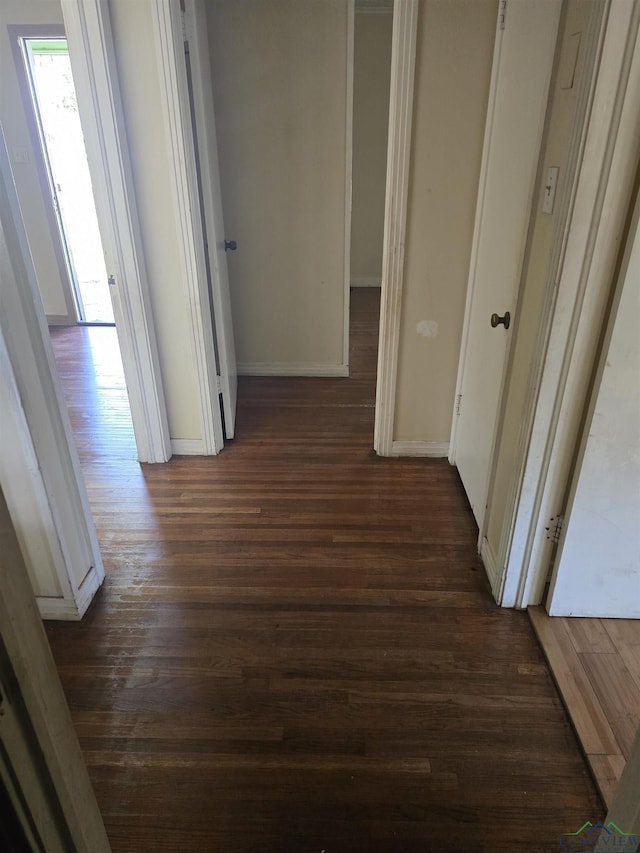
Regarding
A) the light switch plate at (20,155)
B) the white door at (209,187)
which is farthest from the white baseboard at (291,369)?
the light switch plate at (20,155)

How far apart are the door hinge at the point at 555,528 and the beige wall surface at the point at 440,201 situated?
3.55ft

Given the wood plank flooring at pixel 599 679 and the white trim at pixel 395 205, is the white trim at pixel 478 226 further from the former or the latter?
the wood plank flooring at pixel 599 679

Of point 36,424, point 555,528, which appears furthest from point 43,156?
point 555,528

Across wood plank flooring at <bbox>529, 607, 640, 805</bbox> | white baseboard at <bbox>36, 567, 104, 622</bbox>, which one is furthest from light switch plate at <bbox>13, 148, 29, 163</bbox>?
wood plank flooring at <bbox>529, 607, 640, 805</bbox>

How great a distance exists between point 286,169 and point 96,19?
1445 millimetres

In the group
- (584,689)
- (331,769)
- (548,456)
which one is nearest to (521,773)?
(584,689)

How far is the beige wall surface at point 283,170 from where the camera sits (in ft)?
9.98

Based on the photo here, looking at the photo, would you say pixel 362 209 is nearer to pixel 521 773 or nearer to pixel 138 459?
pixel 138 459

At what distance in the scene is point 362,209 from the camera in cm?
573

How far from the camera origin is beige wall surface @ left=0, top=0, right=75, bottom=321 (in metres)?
→ 3.85

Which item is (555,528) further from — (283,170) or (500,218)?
(283,170)

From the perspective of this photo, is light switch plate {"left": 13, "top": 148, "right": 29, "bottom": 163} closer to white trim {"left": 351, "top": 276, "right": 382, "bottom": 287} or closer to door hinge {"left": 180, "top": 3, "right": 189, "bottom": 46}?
door hinge {"left": 180, "top": 3, "right": 189, "bottom": 46}

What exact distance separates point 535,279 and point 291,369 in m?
2.37

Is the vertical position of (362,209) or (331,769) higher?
(362,209)
